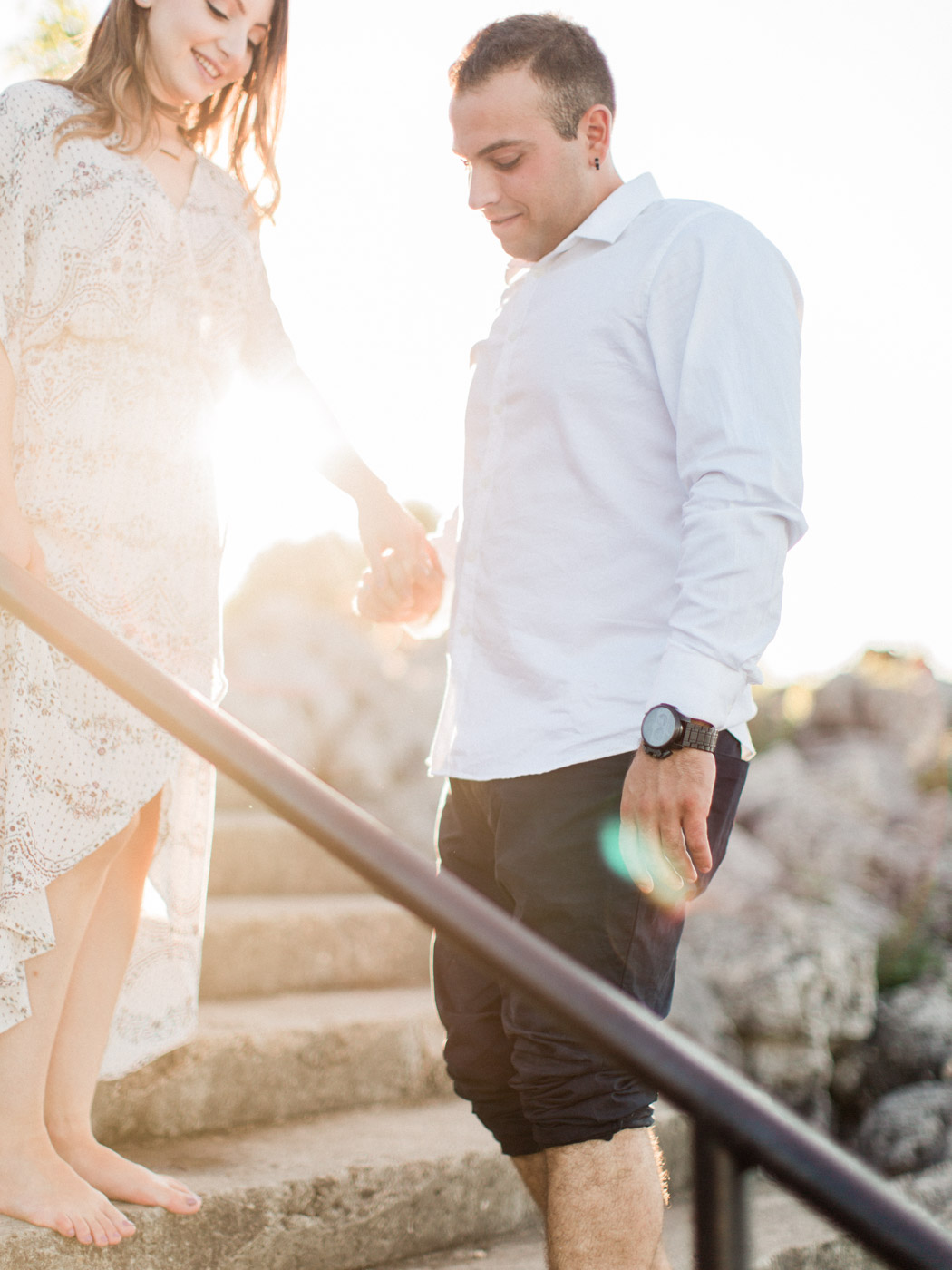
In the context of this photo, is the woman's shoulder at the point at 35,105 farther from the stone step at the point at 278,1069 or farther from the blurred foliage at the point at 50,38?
the blurred foliage at the point at 50,38

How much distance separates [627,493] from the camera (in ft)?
4.95

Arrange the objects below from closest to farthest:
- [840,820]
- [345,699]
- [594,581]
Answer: [594,581] < [840,820] < [345,699]

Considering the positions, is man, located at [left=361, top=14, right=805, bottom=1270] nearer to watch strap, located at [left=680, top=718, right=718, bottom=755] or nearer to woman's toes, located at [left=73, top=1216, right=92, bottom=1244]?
watch strap, located at [left=680, top=718, right=718, bottom=755]

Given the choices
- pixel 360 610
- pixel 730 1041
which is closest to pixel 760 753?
pixel 730 1041

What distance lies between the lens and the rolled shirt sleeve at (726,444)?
1.33 metres

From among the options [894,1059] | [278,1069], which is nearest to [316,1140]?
[278,1069]

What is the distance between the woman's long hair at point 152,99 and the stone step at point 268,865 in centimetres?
209

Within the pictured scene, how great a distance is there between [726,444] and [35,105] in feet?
3.69

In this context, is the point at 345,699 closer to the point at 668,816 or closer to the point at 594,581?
the point at 594,581

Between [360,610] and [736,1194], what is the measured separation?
4.99 ft

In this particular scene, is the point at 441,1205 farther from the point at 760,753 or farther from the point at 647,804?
the point at 760,753

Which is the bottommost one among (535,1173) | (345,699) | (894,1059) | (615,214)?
(894,1059)

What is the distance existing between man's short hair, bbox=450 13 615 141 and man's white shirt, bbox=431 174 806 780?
0.49 ft

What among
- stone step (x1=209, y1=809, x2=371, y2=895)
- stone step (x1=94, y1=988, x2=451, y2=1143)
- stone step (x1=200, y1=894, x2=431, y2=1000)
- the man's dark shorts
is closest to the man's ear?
the man's dark shorts
